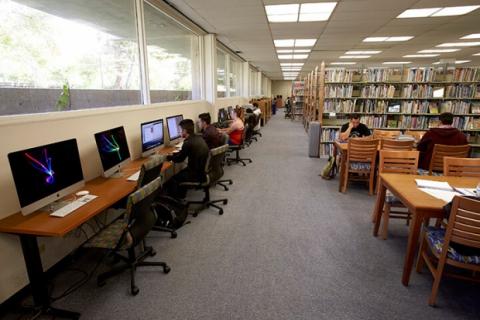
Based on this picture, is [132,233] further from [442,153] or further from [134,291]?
[442,153]

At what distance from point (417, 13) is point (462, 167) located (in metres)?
3.39

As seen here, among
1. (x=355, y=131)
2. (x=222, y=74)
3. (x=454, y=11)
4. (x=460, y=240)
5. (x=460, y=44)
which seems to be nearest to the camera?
(x=460, y=240)

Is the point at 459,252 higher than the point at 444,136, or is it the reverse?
the point at 444,136

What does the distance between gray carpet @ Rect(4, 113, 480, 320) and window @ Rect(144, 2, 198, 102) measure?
8.34 ft

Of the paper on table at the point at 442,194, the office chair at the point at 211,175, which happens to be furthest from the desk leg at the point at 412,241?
the office chair at the point at 211,175

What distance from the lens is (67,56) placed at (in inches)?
114

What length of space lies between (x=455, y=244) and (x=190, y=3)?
4.53 m

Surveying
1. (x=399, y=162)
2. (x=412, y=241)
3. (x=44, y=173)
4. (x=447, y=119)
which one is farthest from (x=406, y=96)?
(x=44, y=173)

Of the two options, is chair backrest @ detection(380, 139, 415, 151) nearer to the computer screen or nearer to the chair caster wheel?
the computer screen

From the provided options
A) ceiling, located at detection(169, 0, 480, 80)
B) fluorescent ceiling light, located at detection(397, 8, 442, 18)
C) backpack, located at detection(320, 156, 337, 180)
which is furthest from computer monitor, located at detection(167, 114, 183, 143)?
fluorescent ceiling light, located at detection(397, 8, 442, 18)

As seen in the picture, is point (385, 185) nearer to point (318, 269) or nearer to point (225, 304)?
point (318, 269)

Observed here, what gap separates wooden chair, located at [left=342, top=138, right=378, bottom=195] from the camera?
13.7 ft

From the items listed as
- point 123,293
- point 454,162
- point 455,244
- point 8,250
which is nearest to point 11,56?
point 8,250

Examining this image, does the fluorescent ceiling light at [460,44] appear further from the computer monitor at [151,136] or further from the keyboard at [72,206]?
the keyboard at [72,206]
